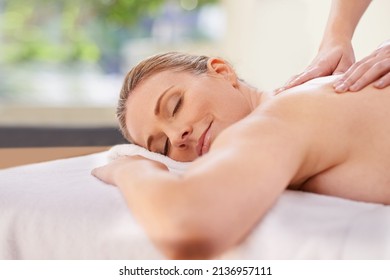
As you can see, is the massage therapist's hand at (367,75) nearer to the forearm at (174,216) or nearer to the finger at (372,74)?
the finger at (372,74)

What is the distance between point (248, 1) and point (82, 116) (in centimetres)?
85

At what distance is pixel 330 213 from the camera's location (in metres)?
0.75

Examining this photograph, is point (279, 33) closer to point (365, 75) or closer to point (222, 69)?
point (222, 69)

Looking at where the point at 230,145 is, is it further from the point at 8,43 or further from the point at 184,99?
the point at 8,43

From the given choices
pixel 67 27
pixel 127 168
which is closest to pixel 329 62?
pixel 127 168

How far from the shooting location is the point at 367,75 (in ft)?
3.00

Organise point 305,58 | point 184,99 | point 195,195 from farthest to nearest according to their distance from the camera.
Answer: point 305,58 < point 184,99 < point 195,195

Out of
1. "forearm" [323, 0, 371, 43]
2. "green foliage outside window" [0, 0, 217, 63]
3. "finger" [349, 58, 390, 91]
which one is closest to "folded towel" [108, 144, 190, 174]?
"finger" [349, 58, 390, 91]

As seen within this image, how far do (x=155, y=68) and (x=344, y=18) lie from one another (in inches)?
17.1

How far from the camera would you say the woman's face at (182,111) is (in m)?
0.97

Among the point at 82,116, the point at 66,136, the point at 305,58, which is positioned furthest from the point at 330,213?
the point at 82,116

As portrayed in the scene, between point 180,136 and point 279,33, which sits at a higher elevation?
point 180,136

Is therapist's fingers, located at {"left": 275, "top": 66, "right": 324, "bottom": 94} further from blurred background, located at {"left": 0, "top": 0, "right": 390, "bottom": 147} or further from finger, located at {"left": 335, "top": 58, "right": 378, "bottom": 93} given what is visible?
blurred background, located at {"left": 0, "top": 0, "right": 390, "bottom": 147}

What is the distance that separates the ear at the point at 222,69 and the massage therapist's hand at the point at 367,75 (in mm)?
215
